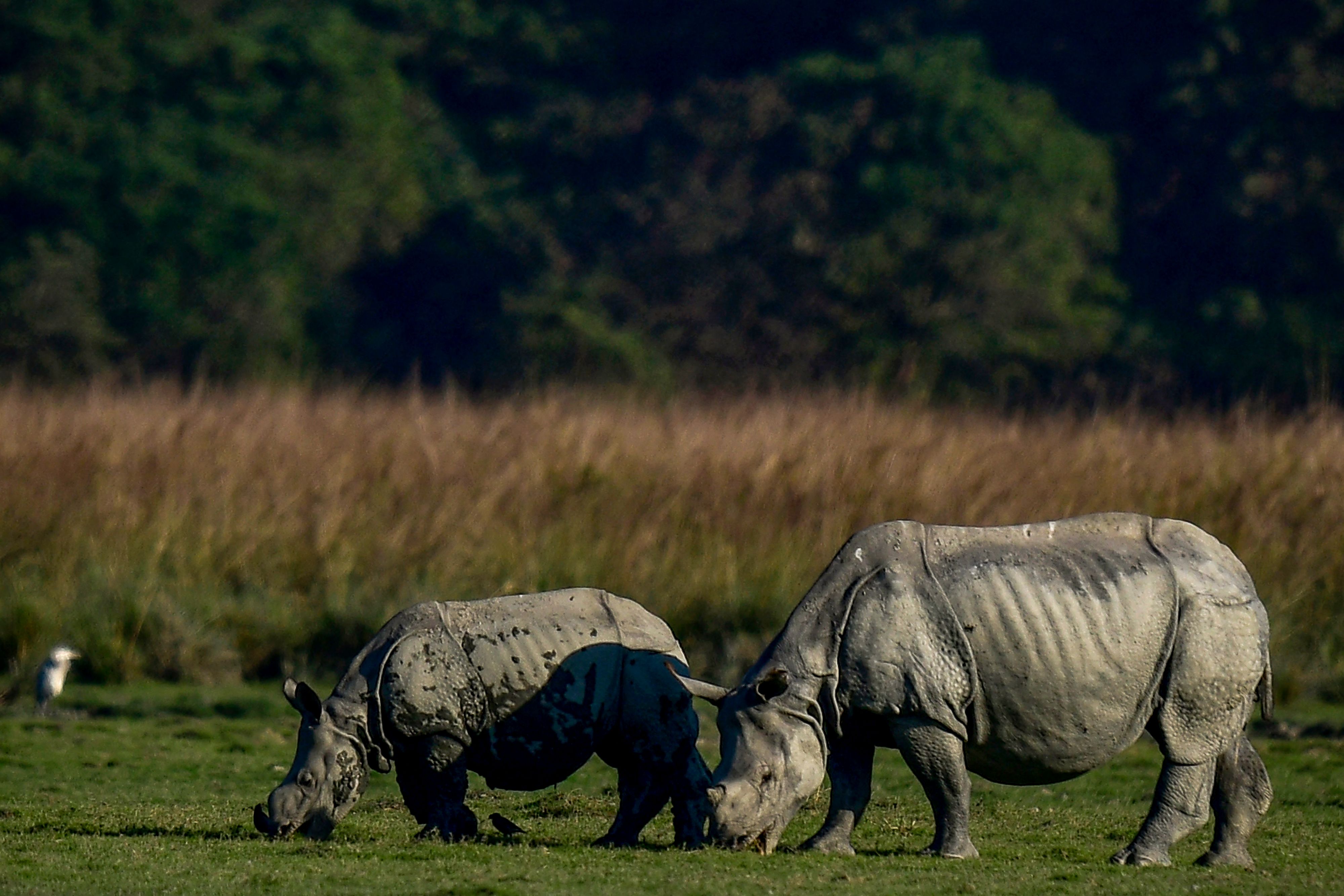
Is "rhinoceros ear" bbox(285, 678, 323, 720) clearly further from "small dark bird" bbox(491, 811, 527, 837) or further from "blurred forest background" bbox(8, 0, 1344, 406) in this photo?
"blurred forest background" bbox(8, 0, 1344, 406)

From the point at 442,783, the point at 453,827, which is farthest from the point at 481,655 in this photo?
the point at 453,827

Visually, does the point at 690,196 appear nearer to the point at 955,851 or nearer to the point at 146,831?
the point at 146,831

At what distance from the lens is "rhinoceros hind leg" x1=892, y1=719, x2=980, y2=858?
22.9 feet

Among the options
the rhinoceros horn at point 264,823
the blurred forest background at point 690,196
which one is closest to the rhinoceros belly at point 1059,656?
the rhinoceros horn at point 264,823

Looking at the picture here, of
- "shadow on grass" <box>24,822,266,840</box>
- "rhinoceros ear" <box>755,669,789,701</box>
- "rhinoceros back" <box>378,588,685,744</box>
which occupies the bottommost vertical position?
"shadow on grass" <box>24,822,266,840</box>

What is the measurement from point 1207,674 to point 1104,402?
18.3 metres

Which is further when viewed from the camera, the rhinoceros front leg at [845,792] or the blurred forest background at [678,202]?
the blurred forest background at [678,202]

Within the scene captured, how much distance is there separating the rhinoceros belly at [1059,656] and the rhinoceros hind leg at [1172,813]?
0.67 ft

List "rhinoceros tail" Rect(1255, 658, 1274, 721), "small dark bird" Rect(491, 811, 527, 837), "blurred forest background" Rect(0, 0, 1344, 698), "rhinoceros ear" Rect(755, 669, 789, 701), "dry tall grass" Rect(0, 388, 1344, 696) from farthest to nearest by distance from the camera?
"blurred forest background" Rect(0, 0, 1344, 698) < "dry tall grass" Rect(0, 388, 1344, 696) < "small dark bird" Rect(491, 811, 527, 837) < "rhinoceros tail" Rect(1255, 658, 1274, 721) < "rhinoceros ear" Rect(755, 669, 789, 701)

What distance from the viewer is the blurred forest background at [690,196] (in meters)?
29.2

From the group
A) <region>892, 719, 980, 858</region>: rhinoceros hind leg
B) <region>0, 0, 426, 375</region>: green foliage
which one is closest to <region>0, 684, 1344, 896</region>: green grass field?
<region>892, 719, 980, 858</region>: rhinoceros hind leg

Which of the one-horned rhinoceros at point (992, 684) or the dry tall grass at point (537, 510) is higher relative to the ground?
the one-horned rhinoceros at point (992, 684)

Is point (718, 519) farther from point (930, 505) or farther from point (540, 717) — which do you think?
point (540, 717)

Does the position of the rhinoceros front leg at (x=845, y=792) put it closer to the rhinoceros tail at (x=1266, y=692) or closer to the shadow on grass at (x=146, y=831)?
the rhinoceros tail at (x=1266, y=692)
